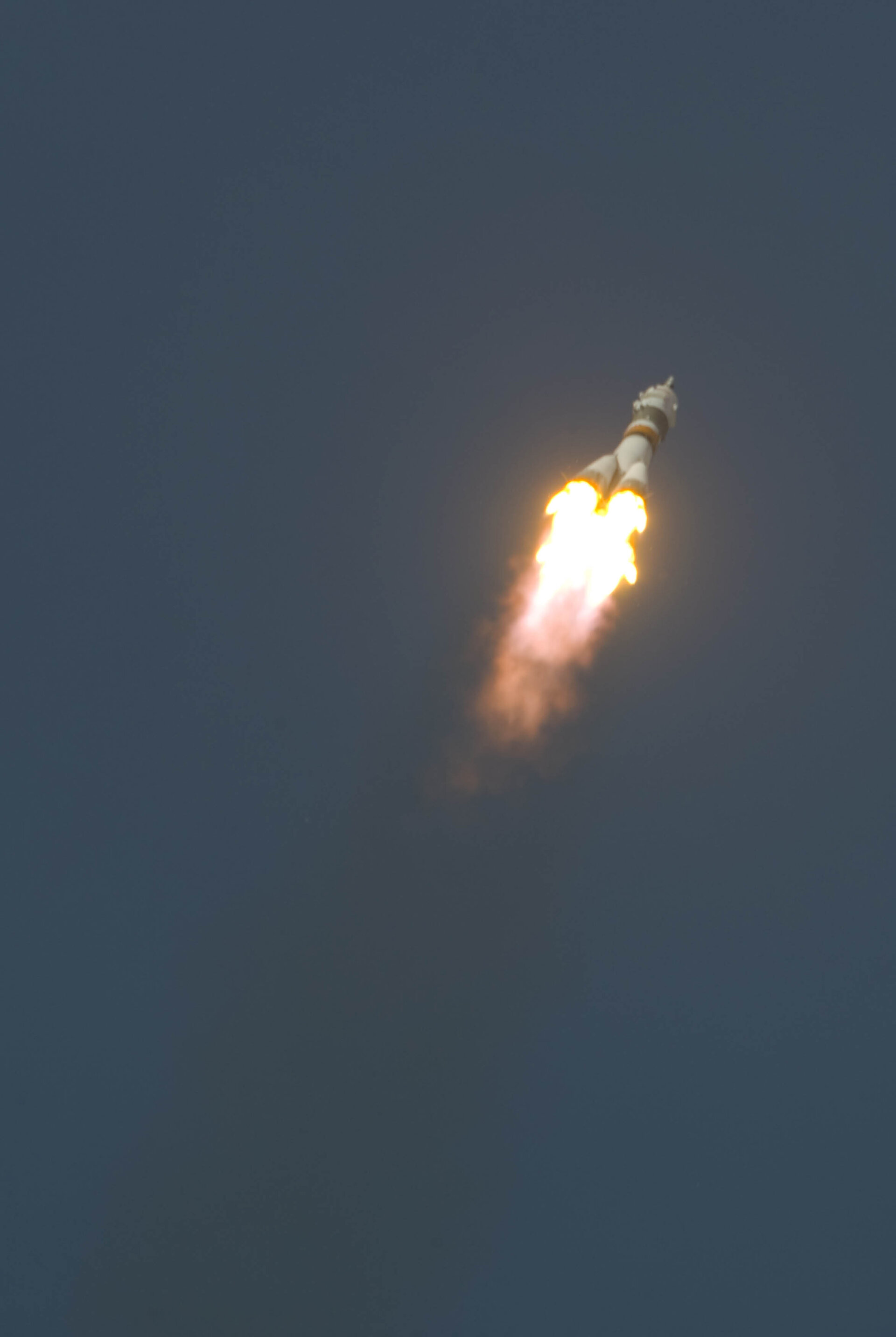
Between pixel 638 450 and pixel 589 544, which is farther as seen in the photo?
pixel 589 544

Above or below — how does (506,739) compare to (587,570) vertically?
below

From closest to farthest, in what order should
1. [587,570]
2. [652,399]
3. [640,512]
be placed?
[640,512] < [652,399] < [587,570]

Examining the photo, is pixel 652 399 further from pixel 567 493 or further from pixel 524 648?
pixel 524 648

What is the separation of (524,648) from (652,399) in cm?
997

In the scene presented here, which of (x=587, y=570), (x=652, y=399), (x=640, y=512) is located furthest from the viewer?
(x=587, y=570)

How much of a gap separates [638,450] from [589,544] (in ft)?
11.2

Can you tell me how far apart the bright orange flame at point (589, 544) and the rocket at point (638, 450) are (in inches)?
12.9

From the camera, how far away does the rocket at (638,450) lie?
3247cm

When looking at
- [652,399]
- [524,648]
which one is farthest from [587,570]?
[652,399]

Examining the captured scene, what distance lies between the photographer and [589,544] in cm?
3497

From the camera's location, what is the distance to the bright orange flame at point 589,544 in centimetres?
3195

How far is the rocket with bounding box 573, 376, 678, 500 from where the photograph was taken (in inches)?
1278

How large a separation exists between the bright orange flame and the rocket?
0.33 meters

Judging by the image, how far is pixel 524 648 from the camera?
39.4 metres
